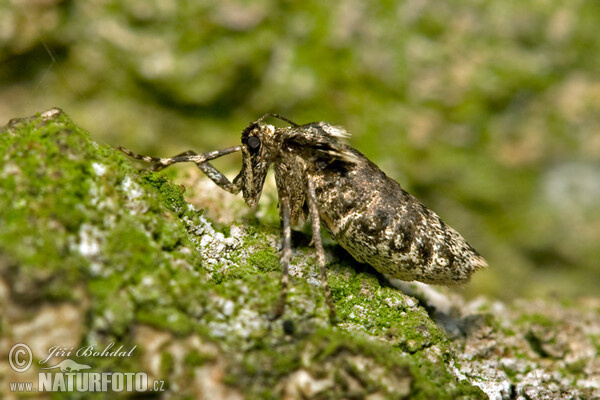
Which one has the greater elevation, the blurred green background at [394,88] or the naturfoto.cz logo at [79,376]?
the blurred green background at [394,88]

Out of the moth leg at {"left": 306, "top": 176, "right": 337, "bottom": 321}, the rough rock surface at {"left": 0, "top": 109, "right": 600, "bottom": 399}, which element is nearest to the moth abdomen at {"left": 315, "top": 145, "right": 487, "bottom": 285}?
the moth leg at {"left": 306, "top": 176, "right": 337, "bottom": 321}

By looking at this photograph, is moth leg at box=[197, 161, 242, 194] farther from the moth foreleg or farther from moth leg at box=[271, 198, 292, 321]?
moth leg at box=[271, 198, 292, 321]

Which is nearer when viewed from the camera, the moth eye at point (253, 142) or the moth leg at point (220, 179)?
the moth eye at point (253, 142)

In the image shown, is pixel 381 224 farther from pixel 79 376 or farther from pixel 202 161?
pixel 79 376

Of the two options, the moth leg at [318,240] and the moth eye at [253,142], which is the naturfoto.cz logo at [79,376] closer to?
the moth leg at [318,240]

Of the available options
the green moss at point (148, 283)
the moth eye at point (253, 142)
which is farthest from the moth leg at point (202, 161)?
the green moss at point (148, 283)

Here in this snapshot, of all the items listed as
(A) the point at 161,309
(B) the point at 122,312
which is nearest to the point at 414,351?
(A) the point at 161,309

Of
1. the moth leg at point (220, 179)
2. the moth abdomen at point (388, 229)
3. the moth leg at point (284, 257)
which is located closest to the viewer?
the moth leg at point (284, 257)

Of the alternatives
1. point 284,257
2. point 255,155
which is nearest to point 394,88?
point 255,155
